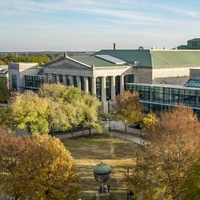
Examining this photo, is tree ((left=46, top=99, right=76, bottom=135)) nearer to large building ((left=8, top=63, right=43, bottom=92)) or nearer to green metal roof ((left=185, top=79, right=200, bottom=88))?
green metal roof ((left=185, top=79, right=200, bottom=88))

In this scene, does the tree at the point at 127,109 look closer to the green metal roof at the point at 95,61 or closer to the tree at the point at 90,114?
the tree at the point at 90,114

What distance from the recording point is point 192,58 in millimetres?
102750

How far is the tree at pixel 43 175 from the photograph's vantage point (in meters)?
33.2

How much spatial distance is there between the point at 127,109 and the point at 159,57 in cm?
3147

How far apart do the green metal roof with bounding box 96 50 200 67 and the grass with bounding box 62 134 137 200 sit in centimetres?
3165

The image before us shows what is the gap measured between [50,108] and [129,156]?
55.4 feet

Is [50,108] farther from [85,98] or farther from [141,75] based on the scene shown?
[141,75]

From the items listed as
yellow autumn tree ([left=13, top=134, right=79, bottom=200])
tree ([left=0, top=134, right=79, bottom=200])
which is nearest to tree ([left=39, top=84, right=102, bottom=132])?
tree ([left=0, top=134, right=79, bottom=200])

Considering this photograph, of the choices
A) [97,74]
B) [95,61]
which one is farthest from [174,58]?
[97,74]

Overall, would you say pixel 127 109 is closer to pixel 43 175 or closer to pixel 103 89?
pixel 103 89

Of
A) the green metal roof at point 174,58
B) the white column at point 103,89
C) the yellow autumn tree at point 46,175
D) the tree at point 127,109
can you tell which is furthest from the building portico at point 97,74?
the yellow autumn tree at point 46,175

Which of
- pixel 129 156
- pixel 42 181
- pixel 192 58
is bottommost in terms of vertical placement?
pixel 129 156

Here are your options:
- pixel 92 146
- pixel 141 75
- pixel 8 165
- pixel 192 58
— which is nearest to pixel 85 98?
pixel 92 146

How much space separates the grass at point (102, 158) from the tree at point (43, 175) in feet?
24.2
